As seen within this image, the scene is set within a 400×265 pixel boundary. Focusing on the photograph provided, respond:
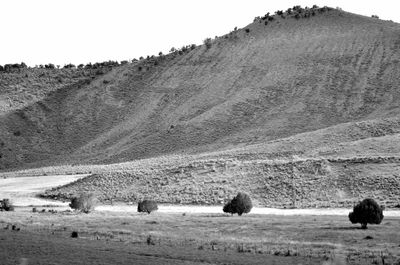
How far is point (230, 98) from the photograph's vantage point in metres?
127

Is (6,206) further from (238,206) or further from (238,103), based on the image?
(238,103)

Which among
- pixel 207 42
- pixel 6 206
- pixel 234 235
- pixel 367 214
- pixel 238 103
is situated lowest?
pixel 234 235

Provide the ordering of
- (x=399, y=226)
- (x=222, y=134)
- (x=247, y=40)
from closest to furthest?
(x=399, y=226)
(x=222, y=134)
(x=247, y=40)

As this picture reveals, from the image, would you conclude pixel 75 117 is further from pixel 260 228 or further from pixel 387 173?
pixel 260 228

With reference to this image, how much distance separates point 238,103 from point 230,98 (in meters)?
4.08

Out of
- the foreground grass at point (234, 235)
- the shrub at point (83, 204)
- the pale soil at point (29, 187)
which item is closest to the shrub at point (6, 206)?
the shrub at point (83, 204)

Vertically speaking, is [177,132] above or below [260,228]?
above

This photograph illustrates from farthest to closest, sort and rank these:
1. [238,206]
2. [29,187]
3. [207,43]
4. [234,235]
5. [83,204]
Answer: [207,43] → [29,187] → [83,204] → [238,206] → [234,235]

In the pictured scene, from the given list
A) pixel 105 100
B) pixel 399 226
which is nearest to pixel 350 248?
pixel 399 226

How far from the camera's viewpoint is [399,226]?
4034 centimetres

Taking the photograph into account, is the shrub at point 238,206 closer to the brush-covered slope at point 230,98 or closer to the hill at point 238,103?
the hill at point 238,103

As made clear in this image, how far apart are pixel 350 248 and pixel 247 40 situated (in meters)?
124

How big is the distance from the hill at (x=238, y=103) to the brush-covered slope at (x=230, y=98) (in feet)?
0.87

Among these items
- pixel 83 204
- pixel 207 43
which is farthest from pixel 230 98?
pixel 83 204
